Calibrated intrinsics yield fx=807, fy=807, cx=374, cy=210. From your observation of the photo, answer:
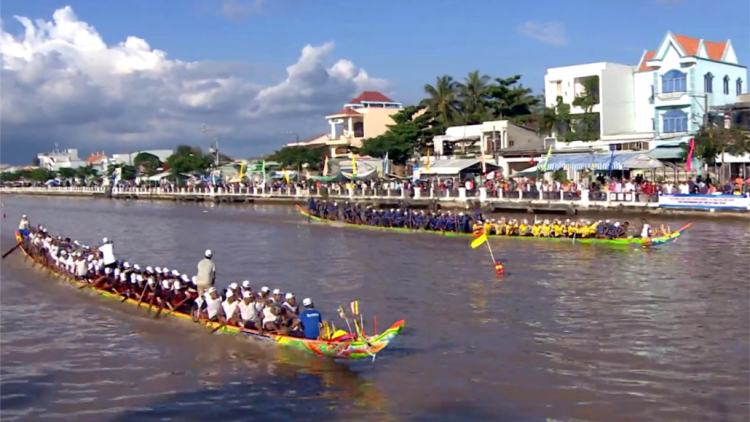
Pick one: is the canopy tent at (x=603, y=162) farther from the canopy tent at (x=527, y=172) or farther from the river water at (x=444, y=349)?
the river water at (x=444, y=349)

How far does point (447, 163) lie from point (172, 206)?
29630 mm

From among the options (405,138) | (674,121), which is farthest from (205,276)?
(405,138)

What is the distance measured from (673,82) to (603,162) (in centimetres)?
886

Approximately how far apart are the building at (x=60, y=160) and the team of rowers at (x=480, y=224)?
121 m

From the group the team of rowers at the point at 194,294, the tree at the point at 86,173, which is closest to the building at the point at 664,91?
the team of rowers at the point at 194,294

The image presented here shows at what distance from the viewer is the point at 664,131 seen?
50.2 metres

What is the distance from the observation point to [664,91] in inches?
1996

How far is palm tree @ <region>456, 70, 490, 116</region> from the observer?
73.9m

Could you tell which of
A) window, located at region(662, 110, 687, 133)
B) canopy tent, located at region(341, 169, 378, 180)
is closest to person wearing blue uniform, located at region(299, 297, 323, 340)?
window, located at region(662, 110, 687, 133)

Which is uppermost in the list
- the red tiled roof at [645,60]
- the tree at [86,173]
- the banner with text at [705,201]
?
the red tiled roof at [645,60]

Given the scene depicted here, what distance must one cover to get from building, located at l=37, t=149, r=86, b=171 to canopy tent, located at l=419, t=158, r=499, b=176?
109308 mm

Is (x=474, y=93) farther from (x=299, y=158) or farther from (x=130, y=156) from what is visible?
(x=130, y=156)

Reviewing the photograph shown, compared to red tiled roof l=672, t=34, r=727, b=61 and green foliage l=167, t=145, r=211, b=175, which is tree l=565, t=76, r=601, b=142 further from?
green foliage l=167, t=145, r=211, b=175

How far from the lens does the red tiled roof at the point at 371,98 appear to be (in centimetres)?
9064
